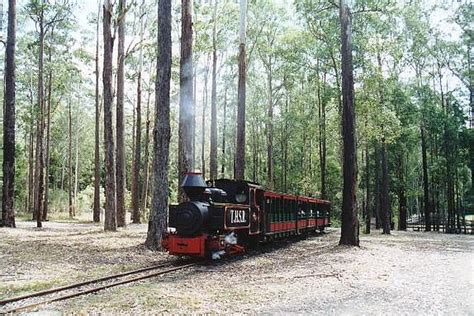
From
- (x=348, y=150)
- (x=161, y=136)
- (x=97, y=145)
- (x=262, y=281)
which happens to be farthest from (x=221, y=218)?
(x=97, y=145)

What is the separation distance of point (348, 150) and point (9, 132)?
14.0m

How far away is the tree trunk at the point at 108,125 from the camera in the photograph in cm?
1850

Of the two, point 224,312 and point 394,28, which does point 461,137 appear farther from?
point 224,312

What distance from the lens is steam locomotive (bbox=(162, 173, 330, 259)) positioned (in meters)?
11.5

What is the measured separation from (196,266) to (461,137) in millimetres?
28850

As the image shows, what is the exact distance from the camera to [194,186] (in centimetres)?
1180

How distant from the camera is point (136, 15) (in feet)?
92.5

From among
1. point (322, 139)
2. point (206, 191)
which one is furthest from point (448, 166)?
point (206, 191)

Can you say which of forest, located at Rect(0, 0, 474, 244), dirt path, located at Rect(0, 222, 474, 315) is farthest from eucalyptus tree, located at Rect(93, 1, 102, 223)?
dirt path, located at Rect(0, 222, 474, 315)

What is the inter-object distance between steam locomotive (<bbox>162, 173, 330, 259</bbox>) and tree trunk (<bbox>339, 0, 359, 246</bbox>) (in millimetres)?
2447

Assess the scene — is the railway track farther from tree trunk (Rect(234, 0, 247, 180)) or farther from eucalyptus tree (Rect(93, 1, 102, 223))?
eucalyptus tree (Rect(93, 1, 102, 223))

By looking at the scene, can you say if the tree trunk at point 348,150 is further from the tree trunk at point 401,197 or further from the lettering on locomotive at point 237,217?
the tree trunk at point 401,197

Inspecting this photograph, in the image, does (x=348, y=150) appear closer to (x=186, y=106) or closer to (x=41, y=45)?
(x=186, y=106)

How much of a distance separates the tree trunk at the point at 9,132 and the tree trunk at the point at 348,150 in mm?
13775
